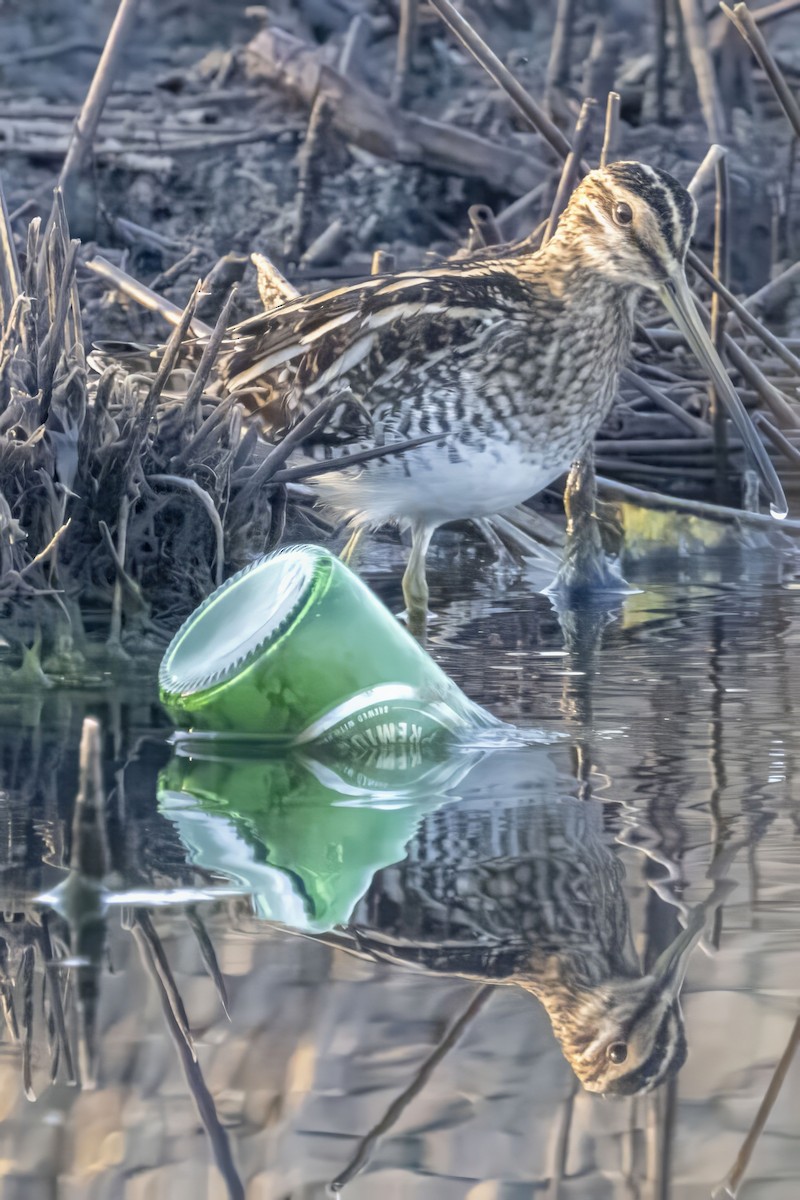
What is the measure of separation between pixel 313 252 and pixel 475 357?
12.5 ft

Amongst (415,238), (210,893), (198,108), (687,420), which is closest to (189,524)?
(210,893)

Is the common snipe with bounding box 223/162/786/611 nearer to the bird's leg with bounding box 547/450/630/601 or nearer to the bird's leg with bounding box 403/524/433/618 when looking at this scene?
the bird's leg with bounding box 403/524/433/618

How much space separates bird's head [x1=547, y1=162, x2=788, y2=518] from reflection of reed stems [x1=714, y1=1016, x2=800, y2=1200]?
3.27 metres

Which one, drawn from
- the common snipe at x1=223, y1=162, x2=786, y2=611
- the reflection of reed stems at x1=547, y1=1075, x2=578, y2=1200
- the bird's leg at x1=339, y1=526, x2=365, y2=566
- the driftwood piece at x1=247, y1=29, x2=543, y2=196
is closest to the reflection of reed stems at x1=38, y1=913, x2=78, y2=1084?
the reflection of reed stems at x1=547, y1=1075, x2=578, y2=1200

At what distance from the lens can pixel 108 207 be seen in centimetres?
958

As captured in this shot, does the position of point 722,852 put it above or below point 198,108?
below

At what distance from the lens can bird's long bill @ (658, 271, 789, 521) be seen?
5.73m

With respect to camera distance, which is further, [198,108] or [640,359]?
[198,108]

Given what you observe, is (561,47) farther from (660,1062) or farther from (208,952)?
(660,1062)

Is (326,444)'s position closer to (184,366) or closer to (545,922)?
(184,366)

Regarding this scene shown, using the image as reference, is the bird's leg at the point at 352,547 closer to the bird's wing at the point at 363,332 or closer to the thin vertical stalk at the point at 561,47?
the bird's wing at the point at 363,332

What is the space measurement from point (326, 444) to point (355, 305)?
1.26ft

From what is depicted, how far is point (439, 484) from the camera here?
535 centimetres

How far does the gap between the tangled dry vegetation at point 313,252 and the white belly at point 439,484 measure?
0.21 meters
